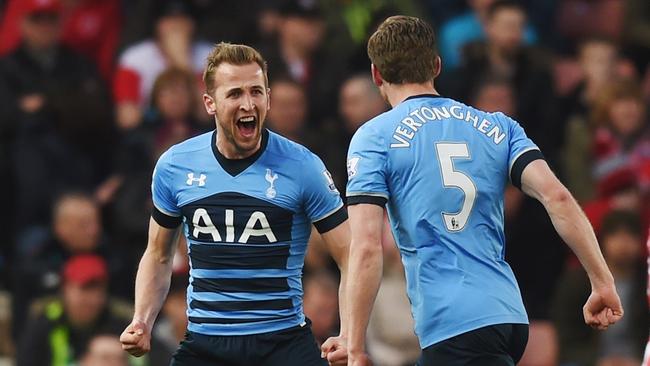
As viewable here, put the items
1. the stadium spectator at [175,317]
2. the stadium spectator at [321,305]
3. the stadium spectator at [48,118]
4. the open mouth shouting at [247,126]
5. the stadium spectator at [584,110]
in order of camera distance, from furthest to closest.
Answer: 1. the stadium spectator at [584,110]
2. the stadium spectator at [48,118]
3. the stadium spectator at [175,317]
4. the stadium spectator at [321,305]
5. the open mouth shouting at [247,126]

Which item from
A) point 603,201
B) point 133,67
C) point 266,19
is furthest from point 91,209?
point 603,201

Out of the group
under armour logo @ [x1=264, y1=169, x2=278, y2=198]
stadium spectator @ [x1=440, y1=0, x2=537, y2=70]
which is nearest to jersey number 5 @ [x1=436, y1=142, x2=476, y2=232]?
under armour logo @ [x1=264, y1=169, x2=278, y2=198]

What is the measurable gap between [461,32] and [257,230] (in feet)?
22.3

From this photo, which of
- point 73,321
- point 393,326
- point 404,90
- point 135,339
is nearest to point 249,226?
point 135,339

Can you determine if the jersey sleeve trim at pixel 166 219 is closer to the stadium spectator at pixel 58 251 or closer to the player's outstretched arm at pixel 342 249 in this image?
the player's outstretched arm at pixel 342 249

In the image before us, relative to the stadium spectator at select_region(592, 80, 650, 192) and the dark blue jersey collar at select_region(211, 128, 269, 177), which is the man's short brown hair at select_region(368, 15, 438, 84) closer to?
the dark blue jersey collar at select_region(211, 128, 269, 177)

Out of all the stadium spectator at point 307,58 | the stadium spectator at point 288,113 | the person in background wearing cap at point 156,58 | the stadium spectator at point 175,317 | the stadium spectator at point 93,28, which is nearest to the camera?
the stadium spectator at point 175,317

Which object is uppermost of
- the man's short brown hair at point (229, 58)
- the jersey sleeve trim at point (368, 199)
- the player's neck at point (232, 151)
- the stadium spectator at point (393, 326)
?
the man's short brown hair at point (229, 58)

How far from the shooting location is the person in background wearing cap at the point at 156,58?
13812 millimetres

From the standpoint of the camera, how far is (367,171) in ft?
24.6

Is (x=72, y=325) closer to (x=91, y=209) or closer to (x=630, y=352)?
(x=91, y=209)

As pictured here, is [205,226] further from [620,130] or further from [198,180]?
[620,130]

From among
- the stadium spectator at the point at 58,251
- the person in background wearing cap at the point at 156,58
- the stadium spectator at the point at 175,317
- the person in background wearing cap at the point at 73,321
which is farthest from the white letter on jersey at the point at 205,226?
the person in background wearing cap at the point at 156,58

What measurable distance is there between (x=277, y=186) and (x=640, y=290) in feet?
15.5
